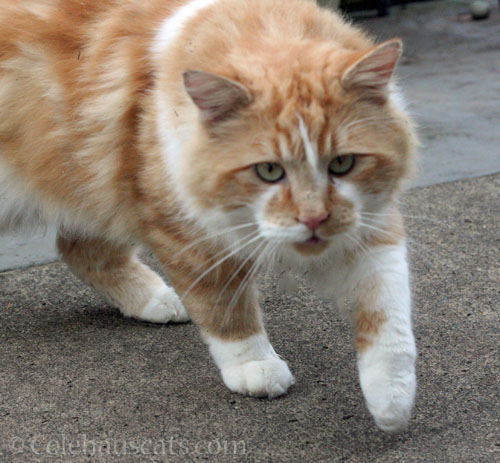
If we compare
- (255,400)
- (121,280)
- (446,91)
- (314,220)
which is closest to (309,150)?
(314,220)

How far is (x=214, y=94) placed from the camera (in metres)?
1.85

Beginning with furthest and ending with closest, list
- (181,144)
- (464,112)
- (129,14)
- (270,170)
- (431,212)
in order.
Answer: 1. (464,112)
2. (431,212)
3. (129,14)
4. (181,144)
5. (270,170)

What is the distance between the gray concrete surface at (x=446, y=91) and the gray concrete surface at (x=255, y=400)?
0.29m

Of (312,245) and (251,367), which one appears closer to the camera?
(312,245)

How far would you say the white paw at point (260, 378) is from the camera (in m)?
2.16

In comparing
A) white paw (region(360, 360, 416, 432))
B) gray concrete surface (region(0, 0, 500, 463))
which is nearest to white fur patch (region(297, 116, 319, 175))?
gray concrete surface (region(0, 0, 500, 463))

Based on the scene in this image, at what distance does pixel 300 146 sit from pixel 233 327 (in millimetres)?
635

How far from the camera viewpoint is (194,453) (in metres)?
1.94

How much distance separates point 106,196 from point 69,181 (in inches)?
5.6

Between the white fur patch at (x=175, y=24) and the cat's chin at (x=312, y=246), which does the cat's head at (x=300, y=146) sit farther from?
the white fur patch at (x=175, y=24)

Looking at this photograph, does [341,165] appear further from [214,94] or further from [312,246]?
[214,94]

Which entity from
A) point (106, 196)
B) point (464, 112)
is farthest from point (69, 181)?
point (464, 112)

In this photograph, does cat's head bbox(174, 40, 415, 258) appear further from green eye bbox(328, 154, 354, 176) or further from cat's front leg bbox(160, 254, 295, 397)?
cat's front leg bbox(160, 254, 295, 397)

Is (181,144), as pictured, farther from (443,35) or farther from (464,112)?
(443,35)
